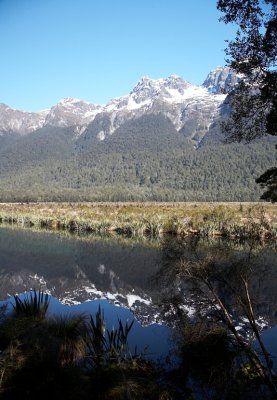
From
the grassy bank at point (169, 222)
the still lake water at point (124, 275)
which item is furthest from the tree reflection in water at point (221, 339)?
the grassy bank at point (169, 222)

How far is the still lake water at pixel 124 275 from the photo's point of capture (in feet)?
42.3

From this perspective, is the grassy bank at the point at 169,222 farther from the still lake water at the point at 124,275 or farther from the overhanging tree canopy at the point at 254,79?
the overhanging tree canopy at the point at 254,79

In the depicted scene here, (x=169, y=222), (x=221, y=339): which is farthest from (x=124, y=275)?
(x=169, y=222)

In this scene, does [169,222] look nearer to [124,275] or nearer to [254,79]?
[124,275]

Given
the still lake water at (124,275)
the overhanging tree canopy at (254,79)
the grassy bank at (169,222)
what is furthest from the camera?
the grassy bank at (169,222)

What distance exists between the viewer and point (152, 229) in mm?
40812

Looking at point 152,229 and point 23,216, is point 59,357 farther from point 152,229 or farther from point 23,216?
point 23,216

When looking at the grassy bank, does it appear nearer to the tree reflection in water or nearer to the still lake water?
the still lake water

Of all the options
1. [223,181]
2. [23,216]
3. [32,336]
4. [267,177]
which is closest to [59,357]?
[32,336]

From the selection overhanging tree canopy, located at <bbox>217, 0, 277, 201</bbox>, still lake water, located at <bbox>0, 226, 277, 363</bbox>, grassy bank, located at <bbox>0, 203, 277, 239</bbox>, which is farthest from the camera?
grassy bank, located at <bbox>0, 203, 277, 239</bbox>

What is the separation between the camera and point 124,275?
2453 cm

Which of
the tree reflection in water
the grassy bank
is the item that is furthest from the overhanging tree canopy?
the grassy bank

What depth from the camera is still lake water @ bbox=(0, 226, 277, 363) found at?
12891 millimetres

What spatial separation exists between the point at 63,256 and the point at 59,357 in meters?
21.4
